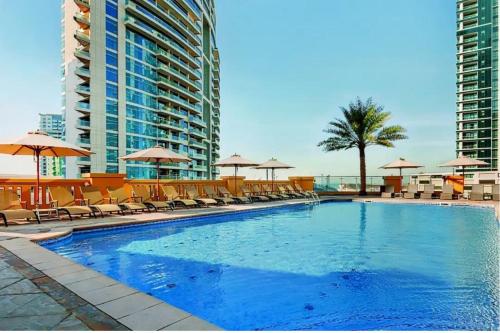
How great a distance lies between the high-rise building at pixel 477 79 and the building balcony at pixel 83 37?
7266 centimetres

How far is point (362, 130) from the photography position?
2292 cm

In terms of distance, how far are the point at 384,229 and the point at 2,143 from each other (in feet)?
37.1

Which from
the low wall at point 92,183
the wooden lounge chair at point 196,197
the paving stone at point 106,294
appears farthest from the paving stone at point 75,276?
the wooden lounge chair at point 196,197

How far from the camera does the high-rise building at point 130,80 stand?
40.3 meters

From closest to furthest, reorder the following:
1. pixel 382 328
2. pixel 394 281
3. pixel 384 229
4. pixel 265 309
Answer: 1. pixel 382 328
2. pixel 265 309
3. pixel 394 281
4. pixel 384 229

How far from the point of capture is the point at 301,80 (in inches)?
902

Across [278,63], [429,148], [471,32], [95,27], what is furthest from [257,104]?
[471,32]

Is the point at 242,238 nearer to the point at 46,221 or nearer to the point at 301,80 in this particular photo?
the point at 46,221

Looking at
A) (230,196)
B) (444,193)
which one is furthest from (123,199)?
(444,193)

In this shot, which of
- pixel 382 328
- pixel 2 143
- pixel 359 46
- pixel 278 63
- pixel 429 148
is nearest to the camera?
pixel 382 328

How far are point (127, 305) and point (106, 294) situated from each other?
438 millimetres

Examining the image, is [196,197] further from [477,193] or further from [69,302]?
[477,193]

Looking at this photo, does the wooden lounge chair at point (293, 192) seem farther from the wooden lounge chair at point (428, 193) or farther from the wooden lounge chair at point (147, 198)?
the wooden lounge chair at point (147, 198)

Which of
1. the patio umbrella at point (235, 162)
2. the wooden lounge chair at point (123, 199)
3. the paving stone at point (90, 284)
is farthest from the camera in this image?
the patio umbrella at point (235, 162)
